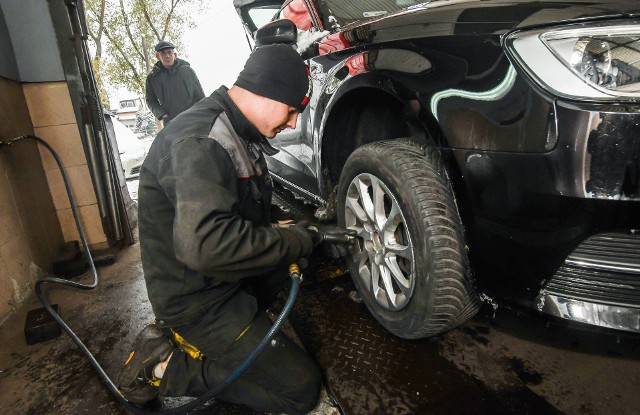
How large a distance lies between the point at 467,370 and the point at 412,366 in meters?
0.21

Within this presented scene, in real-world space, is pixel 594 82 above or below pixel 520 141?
above

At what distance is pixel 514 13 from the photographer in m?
1.03

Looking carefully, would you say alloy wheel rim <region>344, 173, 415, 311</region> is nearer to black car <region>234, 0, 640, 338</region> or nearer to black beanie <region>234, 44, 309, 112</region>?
black car <region>234, 0, 640, 338</region>

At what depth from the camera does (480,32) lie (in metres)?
1.06

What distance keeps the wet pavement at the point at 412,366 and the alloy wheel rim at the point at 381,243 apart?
0.76 feet

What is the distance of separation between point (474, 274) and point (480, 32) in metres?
0.75

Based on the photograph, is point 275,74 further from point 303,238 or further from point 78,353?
point 78,353

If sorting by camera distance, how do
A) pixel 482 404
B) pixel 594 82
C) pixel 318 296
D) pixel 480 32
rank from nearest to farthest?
pixel 594 82 < pixel 480 32 < pixel 482 404 < pixel 318 296

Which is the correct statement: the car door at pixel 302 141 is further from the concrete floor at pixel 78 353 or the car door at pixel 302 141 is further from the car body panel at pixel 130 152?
the car body panel at pixel 130 152

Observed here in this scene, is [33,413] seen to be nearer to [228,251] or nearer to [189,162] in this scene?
[228,251]

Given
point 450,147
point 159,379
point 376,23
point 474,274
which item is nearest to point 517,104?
point 450,147

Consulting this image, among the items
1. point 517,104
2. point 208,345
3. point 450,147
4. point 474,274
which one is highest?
point 517,104

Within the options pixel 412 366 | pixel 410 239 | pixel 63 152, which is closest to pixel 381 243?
pixel 410 239

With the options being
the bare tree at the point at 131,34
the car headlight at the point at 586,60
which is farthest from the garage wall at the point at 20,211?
the bare tree at the point at 131,34
